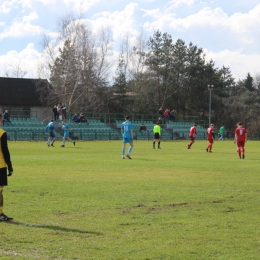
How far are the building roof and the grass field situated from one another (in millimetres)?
56200

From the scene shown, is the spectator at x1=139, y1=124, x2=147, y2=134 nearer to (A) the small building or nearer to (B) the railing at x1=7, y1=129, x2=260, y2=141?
(B) the railing at x1=7, y1=129, x2=260, y2=141

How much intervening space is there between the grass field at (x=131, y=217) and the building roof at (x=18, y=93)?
5620 cm

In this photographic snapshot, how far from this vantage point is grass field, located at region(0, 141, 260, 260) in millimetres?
7031

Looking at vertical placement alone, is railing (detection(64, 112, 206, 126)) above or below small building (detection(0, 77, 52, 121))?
below

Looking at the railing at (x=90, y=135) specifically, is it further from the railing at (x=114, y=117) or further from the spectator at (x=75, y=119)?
the railing at (x=114, y=117)

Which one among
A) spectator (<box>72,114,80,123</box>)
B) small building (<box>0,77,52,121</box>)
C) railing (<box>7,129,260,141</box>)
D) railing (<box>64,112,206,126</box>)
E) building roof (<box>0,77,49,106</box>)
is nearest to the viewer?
railing (<box>7,129,260,141</box>)

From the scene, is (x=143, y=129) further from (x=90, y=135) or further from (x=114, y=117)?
(x=90, y=135)

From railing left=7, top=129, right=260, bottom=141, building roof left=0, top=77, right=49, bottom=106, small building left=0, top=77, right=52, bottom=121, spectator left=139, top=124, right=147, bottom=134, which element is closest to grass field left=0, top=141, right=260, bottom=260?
railing left=7, top=129, right=260, bottom=141

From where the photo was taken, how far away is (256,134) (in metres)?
72.0

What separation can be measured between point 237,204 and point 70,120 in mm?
43736

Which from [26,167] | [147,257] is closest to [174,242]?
Answer: [147,257]

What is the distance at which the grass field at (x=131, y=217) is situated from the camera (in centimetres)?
703

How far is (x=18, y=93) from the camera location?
240ft

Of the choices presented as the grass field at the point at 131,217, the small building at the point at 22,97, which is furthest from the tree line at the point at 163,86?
the grass field at the point at 131,217
